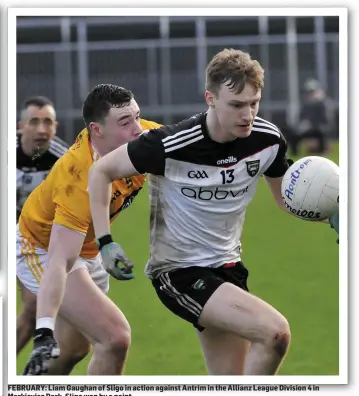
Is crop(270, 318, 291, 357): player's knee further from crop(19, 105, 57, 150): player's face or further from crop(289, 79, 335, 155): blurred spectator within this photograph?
crop(289, 79, 335, 155): blurred spectator

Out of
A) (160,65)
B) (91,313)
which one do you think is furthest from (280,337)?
(160,65)

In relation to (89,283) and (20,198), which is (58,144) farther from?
(89,283)

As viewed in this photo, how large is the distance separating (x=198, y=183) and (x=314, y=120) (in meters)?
11.1

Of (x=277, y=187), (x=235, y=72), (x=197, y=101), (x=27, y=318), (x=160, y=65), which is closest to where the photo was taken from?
(x=235, y=72)

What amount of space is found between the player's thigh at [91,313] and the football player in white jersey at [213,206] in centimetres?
27

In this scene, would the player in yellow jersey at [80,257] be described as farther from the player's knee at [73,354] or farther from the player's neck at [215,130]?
the player's neck at [215,130]

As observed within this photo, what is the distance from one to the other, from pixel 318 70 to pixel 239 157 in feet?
30.2

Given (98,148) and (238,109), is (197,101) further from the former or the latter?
(238,109)

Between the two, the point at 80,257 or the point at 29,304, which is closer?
the point at 80,257

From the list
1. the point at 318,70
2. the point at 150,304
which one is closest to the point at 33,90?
the point at 150,304

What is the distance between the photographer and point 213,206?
5035 mm

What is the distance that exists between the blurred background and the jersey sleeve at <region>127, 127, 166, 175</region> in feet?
4.26

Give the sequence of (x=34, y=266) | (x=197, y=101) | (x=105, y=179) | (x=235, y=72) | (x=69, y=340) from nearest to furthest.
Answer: (x=235, y=72), (x=105, y=179), (x=69, y=340), (x=34, y=266), (x=197, y=101)

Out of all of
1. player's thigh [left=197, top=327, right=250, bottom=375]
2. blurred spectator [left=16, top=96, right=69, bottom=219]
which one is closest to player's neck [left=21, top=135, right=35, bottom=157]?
blurred spectator [left=16, top=96, right=69, bottom=219]
